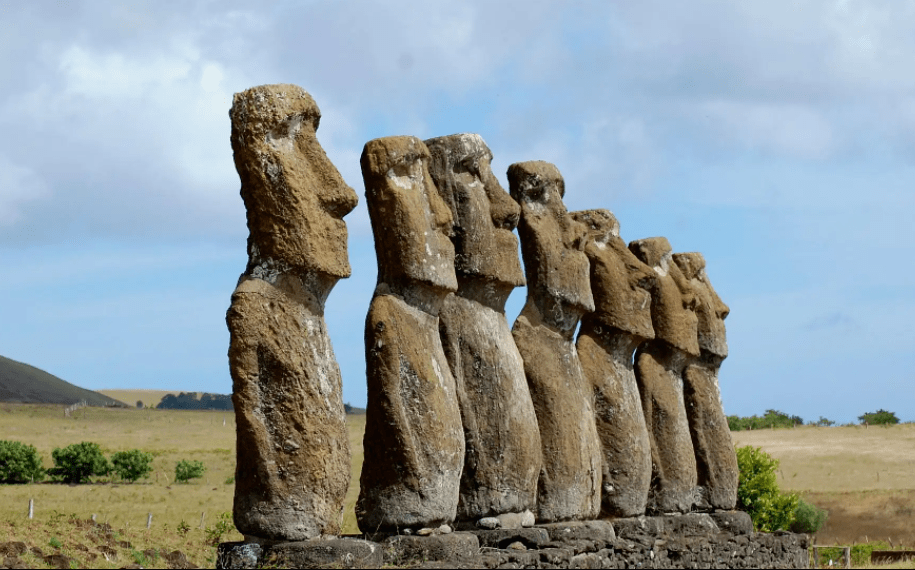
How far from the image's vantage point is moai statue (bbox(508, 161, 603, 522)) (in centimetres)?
1298

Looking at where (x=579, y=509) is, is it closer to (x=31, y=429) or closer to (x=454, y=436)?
(x=454, y=436)

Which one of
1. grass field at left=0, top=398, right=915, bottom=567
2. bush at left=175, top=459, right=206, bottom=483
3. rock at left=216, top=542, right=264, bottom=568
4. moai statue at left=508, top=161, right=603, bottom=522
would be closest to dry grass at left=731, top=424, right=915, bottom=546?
grass field at left=0, top=398, right=915, bottom=567

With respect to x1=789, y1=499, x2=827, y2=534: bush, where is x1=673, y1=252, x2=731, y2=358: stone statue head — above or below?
above

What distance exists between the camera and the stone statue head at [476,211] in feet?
40.5

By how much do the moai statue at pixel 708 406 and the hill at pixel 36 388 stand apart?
339 ft

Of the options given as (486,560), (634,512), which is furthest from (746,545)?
(486,560)

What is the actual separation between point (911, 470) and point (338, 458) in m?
40.2

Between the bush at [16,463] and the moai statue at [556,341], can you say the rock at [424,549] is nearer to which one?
the moai statue at [556,341]

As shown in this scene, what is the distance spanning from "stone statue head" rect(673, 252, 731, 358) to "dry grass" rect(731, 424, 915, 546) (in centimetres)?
1627

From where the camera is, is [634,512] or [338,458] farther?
[634,512]

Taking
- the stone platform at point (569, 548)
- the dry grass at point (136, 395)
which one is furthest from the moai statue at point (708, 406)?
the dry grass at point (136, 395)

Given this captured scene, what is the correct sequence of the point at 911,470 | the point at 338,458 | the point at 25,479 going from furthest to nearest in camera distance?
the point at 911,470 → the point at 25,479 → the point at 338,458

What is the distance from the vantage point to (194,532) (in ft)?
65.4

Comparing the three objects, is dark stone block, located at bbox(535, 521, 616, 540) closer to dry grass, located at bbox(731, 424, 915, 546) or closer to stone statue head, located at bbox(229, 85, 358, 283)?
stone statue head, located at bbox(229, 85, 358, 283)
